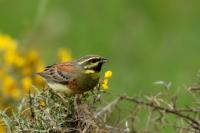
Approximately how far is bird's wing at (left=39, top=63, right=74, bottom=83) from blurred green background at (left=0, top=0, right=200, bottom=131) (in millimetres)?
4402

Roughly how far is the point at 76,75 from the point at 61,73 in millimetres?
187

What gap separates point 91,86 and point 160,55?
21.1 feet

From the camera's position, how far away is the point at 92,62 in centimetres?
584

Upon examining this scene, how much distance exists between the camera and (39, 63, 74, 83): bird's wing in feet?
20.4

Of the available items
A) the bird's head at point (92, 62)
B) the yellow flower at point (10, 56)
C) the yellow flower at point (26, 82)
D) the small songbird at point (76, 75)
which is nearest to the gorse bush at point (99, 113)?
the small songbird at point (76, 75)

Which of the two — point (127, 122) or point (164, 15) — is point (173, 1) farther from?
point (127, 122)

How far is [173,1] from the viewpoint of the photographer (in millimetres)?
13539

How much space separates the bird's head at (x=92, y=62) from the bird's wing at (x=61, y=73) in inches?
9.5

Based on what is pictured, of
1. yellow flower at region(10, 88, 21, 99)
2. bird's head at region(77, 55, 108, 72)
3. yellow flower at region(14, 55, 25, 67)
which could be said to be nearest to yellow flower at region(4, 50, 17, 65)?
yellow flower at region(14, 55, 25, 67)

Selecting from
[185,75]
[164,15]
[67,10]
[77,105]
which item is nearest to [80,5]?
[67,10]

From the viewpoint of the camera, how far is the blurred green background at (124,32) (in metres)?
11.5

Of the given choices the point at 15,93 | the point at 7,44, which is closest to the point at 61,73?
the point at 15,93

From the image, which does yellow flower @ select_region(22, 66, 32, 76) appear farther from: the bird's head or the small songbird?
the bird's head

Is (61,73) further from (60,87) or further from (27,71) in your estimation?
(27,71)
